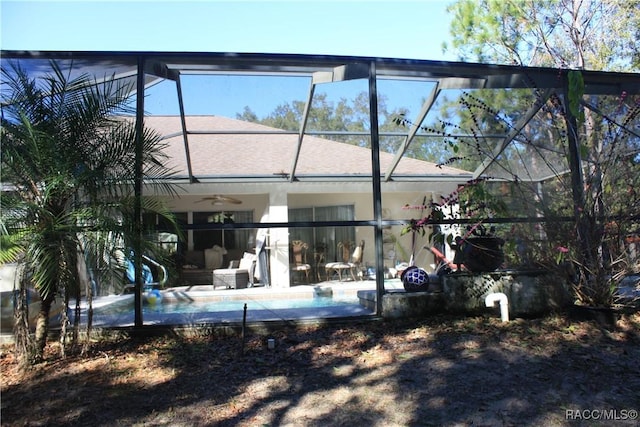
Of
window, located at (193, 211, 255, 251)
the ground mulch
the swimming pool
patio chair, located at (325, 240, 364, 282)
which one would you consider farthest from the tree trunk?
window, located at (193, 211, 255, 251)

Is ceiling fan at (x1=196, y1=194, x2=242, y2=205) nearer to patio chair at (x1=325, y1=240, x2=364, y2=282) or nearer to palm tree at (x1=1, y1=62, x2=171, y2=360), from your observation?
patio chair at (x1=325, y1=240, x2=364, y2=282)

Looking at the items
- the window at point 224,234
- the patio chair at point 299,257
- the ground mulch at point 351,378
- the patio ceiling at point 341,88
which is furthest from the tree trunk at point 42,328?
the window at point 224,234

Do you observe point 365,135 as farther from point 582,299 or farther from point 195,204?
point 195,204

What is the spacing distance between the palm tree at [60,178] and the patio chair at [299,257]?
23.4 ft

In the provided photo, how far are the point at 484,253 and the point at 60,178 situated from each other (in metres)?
5.07

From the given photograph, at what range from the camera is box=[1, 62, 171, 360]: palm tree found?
400 centimetres

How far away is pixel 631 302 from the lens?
212 inches

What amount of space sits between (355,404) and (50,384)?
261 centimetres

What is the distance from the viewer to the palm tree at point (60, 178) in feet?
13.1

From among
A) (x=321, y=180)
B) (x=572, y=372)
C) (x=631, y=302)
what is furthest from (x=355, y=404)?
(x=321, y=180)

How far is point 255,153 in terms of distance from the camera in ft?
34.5

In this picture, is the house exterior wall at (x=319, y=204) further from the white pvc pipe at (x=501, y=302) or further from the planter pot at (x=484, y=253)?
the white pvc pipe at (x=501, y=302)

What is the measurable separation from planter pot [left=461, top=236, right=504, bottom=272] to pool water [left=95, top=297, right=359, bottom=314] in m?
2.07

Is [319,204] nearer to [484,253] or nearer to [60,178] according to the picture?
[484,253]
